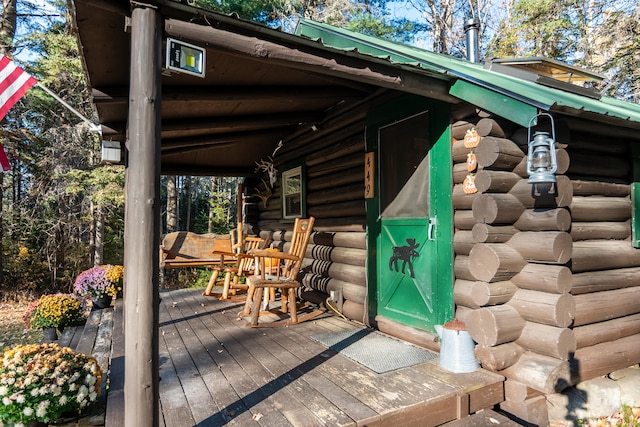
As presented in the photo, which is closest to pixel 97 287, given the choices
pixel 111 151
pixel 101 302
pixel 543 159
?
pixel 101 302

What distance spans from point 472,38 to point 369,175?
280 centimetres

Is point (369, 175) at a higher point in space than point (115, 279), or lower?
higher

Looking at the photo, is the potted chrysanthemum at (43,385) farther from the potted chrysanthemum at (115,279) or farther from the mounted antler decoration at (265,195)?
the mounted antler decoration at (265,195)

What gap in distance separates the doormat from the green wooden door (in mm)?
244

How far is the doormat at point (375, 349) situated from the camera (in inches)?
119

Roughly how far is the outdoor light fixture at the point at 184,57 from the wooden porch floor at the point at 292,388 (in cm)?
199

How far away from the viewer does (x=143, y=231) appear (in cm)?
195

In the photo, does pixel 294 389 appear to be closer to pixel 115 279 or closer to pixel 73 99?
pixel 115 279

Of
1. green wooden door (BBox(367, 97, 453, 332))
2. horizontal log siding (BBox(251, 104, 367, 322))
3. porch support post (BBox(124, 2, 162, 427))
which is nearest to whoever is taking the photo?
porch support post (BBox(124, 2, 162, 427))

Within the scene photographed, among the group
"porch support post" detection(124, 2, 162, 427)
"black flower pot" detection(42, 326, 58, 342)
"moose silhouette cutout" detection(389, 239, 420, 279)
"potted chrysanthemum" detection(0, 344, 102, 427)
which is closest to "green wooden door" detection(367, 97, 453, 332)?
"moose silhouette cutout" detection(389, 239, 420, 279)

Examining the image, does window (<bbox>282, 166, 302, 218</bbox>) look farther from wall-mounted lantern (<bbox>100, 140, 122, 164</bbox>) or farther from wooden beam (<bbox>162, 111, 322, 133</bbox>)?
wall-mounted lantern (<bbox>100, 140, 122, 164</bbox>)

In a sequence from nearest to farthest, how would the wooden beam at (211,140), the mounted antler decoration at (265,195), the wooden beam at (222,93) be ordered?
the wooden beam at (222,93), the wooden beam at (211,140), the mounted antler decoration at (265,195)

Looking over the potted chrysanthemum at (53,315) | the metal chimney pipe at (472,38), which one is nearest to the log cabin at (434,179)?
the metal chimney pipe at (472,38)

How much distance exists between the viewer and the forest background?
9539mm
